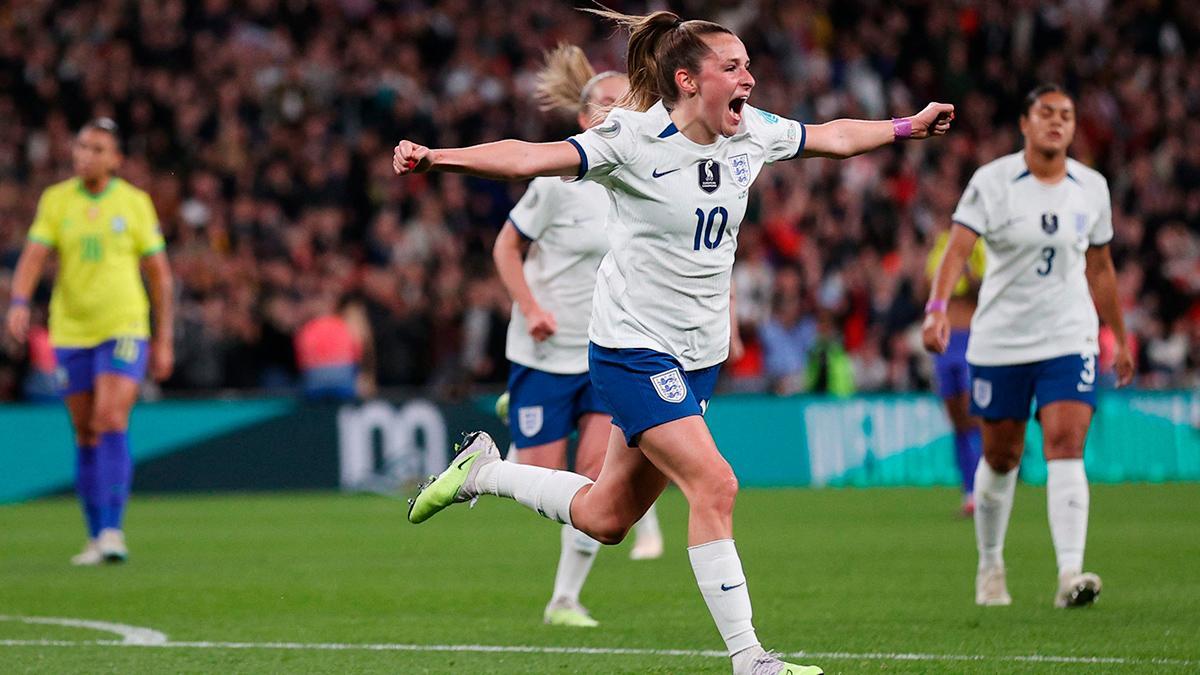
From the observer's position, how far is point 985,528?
888 cm

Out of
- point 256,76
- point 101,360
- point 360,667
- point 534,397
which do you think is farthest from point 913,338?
point 360,667

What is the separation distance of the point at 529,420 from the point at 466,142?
1490cm

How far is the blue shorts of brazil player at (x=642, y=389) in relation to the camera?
19.9ft

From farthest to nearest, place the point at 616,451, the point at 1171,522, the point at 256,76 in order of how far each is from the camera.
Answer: the point at 256,76
the point at 1171,522
the point at 616,451

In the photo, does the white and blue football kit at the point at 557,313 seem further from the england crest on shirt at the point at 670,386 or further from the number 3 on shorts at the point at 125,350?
the number 3 on shorts at the point at 125,350

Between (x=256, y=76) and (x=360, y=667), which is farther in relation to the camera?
(x=256, y=76)

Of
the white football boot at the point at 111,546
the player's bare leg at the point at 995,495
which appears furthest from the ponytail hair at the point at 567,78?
the white football boot at the point at 111,546

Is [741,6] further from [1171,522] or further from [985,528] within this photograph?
[985,528]

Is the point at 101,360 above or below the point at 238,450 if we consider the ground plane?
above

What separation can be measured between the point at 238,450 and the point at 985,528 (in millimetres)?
11646

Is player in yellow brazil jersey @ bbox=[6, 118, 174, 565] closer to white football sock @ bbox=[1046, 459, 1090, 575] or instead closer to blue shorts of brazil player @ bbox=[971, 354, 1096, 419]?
blue shorts of brazil player @ bbox=[971, 354, 1096, 419]

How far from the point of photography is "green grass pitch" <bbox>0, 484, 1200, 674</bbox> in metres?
7.12

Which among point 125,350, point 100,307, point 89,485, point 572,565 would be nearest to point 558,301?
point 572,565

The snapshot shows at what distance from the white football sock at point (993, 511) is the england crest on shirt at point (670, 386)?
3182mm
